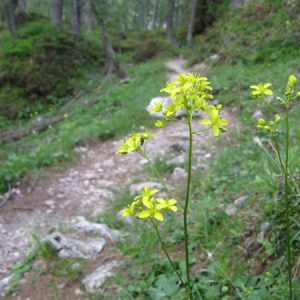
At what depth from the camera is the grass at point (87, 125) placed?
5.86 m

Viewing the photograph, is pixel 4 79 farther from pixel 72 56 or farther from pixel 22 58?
pixel 72 56

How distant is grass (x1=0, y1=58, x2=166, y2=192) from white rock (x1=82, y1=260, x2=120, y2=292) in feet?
8.67

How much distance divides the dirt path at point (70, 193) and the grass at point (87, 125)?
12.3 inches

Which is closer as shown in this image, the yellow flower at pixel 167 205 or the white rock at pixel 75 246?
the yellow flower at pixel 167 205

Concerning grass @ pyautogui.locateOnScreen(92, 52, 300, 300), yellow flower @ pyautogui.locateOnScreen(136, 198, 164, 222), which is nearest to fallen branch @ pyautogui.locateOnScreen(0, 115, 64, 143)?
grass @ pyautogui.locateOnScreen(92, 52, 300, 300)

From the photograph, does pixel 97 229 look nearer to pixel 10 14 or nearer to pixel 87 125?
pixel 87 125

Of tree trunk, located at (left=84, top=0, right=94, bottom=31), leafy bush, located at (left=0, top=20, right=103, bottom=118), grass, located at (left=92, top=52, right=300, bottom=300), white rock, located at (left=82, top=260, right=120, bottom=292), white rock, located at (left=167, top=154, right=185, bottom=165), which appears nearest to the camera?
grass, located at (left=92, top=52, right=300, bottom=300)

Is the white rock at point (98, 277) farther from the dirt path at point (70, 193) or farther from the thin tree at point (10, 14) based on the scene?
the thin tree at point (10, 14)

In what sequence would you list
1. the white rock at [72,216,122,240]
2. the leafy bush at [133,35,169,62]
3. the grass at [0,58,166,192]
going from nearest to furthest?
the white rock at [72,216,122,240]
the grass at [0,58,166,192]
the leafy bush at [133,35,169,62]

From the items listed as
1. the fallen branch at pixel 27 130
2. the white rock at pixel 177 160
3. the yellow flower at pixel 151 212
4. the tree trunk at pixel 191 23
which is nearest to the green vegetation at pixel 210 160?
the white rock at pixel 177 160

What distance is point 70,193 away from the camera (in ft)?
17.0

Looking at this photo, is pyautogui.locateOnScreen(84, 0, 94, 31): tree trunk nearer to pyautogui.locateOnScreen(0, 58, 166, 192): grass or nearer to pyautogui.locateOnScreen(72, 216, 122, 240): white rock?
pyautogui.locateOnScreen(0, 58, 166, 192): grass

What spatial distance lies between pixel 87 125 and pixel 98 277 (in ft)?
17.0

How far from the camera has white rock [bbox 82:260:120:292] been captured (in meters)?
3.02
